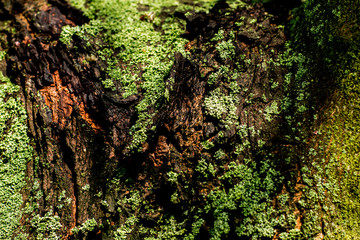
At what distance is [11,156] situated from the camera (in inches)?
118

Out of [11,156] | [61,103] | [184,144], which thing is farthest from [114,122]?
[11,156]

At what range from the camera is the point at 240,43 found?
3.01 metres

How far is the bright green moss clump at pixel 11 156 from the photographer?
2.84 metres

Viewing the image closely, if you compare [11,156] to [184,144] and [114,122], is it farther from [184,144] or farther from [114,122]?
[184,144]

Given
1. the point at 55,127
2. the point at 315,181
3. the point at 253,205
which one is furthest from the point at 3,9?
the point at 315,181

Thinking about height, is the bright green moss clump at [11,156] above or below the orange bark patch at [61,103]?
below

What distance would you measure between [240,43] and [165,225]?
2.40 meters

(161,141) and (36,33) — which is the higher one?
(36,33)

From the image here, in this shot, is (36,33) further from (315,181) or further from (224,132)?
(315,181)

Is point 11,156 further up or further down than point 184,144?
further down

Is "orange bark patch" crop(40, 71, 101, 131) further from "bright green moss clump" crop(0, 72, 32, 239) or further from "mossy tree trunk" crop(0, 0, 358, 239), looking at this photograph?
"bright green moss clump" crop(0, 72, 32, 239)

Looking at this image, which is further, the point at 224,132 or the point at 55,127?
the point at 55,127

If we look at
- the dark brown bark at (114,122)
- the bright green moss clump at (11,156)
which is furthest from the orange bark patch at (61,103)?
the bright green moss clump at (11,156)

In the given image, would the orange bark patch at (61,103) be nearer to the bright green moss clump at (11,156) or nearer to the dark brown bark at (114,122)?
the dark brown bark at (114,122)
